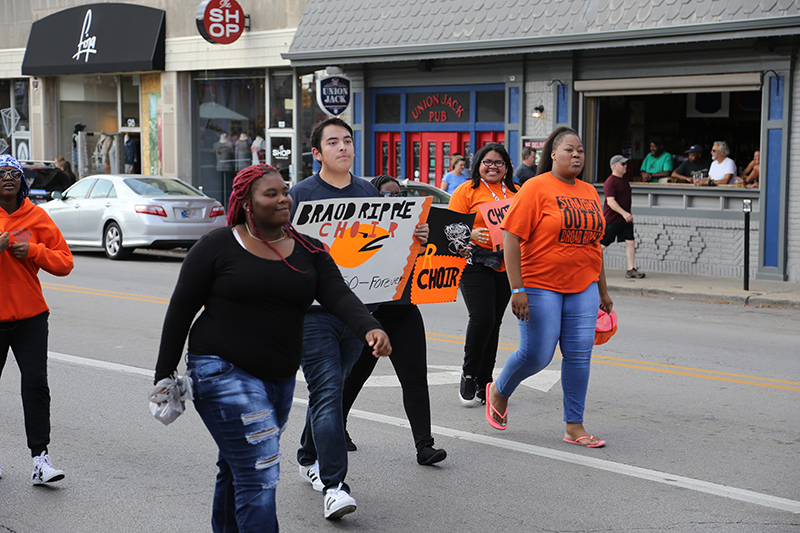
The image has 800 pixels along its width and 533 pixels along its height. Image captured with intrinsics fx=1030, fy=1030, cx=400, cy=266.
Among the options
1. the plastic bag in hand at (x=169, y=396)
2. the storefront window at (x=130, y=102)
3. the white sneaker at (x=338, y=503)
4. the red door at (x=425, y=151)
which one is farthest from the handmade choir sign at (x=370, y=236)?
the storefront window at (x=130, y=102)

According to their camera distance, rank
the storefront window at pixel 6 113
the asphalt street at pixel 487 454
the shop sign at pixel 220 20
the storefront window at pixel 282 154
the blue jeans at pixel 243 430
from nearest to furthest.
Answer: the blue jeans at pixel 243 430 → the asphalt street at pixel 487 454 → the shop sign at pixel 220 20 → the storefront window at pixel 282 154 → the storefront window at pixel 6 113

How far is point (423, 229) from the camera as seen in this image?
578 cm

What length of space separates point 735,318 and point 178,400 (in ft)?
31.5

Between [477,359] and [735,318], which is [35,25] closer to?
[735,318]

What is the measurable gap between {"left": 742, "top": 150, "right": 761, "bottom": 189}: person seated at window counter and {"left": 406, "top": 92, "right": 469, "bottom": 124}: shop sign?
5708 mm

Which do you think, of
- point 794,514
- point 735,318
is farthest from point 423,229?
point 735,318

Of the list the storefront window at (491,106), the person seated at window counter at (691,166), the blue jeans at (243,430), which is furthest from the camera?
the storefront window at (491,106)

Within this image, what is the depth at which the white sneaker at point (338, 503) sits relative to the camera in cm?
488

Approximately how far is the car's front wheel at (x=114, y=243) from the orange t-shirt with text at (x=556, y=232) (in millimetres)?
13847

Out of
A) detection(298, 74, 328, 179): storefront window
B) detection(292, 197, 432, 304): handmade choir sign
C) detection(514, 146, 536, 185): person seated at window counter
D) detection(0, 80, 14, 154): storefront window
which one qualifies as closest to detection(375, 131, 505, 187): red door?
detection(298, 74, 328, 179): storefront window

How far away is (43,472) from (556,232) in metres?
3.17

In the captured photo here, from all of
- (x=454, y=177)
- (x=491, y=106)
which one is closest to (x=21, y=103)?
(x=491, y=106)

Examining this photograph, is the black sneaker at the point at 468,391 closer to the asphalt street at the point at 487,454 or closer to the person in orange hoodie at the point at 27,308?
the asphalt street at the point at 487,454

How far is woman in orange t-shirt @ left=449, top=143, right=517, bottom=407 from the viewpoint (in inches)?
277
